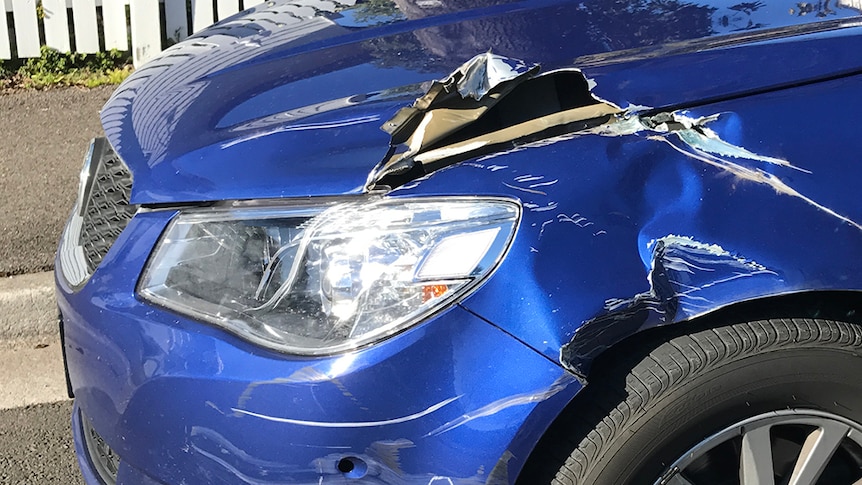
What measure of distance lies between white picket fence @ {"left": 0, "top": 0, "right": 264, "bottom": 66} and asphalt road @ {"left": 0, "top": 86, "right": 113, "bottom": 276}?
1.25 feet

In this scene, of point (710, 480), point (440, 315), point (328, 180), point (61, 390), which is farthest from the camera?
point (61, 390)

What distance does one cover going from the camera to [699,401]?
1776mm

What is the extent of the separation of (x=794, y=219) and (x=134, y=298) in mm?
1296

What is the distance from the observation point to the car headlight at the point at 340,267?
170 centimetres

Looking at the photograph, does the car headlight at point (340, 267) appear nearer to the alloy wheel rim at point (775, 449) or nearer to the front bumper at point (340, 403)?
the front bumper at point (340, 403)

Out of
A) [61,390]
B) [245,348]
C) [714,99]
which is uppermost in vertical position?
[714,99]

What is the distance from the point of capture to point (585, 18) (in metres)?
2.34

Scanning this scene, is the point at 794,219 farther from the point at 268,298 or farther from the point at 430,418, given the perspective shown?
the point at 268,298

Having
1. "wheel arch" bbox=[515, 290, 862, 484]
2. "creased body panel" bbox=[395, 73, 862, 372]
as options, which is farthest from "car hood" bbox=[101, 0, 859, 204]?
"wheel arch" bbox=[515, 290, 862, 484]

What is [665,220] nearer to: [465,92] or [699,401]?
[699,401]

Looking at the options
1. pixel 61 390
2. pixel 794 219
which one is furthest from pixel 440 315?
pixel 61 390

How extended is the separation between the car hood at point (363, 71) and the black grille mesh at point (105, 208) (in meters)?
0.10

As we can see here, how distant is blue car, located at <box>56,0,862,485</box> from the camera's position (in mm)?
1688

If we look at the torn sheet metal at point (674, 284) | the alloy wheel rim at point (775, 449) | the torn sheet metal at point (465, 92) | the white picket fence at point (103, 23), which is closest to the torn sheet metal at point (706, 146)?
the torn sheet metal at point (674, 284)
